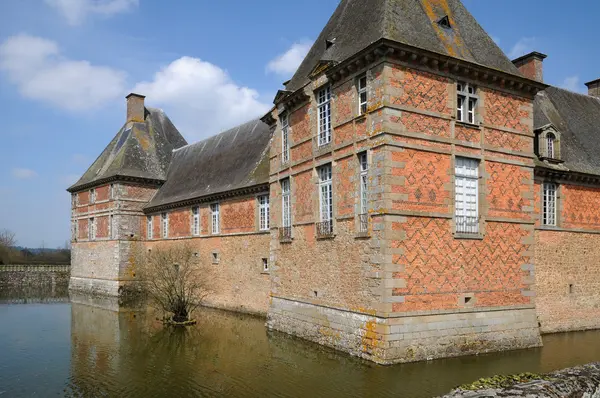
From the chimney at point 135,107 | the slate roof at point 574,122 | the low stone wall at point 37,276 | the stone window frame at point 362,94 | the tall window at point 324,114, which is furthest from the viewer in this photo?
the low stone wall at point 37,276

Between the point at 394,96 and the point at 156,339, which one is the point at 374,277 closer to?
the point at 394,96

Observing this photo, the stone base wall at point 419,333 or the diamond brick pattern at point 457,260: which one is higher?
the diamond brick pattern at point 457,260

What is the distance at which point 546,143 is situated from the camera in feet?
49.1

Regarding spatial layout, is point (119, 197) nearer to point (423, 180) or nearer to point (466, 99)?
point (423, 180)

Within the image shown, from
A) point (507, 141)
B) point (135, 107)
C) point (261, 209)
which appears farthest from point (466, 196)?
point (135, 107)

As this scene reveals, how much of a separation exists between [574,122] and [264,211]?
10.6 meters

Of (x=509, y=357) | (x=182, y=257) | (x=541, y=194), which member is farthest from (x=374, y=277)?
(x=182, y=257)

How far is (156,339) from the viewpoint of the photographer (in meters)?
14.2

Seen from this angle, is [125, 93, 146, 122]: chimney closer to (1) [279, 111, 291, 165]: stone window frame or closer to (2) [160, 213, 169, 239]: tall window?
(2) [160, 213, 169, 239]: tall window

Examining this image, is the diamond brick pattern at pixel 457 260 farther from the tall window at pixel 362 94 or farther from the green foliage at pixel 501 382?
the green foliage at pixel 501 382

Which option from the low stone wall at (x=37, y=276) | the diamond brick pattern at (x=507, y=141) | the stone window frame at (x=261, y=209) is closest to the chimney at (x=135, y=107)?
the low stone wall at (x=37, y=276)

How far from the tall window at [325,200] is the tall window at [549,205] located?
6281 mm

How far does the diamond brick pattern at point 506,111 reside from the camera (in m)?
12.3

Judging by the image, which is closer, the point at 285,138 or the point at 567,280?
the point at 567,280
